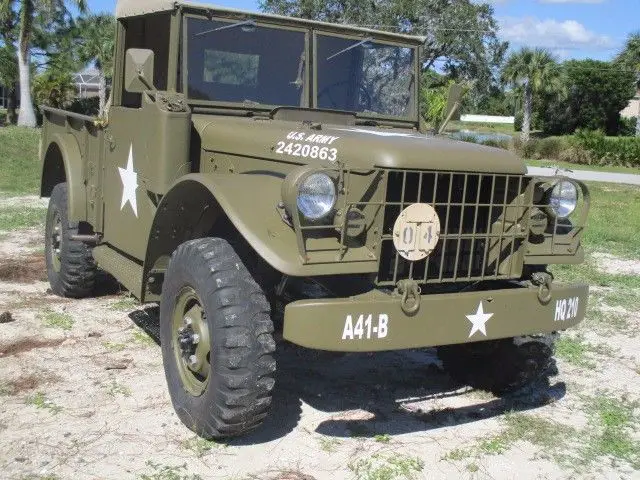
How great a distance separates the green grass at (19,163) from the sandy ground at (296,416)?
8366mm

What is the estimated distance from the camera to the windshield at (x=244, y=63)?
4336 mm

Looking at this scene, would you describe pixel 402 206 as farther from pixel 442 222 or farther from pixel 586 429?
pixel 586 429

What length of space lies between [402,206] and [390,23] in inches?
1448

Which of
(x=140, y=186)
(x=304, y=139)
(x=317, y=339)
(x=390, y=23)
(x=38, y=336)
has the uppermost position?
(x=390, y=23)

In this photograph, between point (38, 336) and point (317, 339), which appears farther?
point (38, 336)

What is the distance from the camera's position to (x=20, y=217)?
9.80 m

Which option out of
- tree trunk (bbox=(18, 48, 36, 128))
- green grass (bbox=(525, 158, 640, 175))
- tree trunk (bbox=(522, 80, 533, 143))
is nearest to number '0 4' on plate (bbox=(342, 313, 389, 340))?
green grass (bbox=(525, 158, 640, 175))

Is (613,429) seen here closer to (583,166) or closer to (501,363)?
(501,363)

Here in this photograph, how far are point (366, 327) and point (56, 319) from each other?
9.81 ft

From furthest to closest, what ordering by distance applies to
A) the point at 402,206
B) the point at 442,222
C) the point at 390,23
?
1. the point at 390,23
2. the point at 442,222
3. the point at 402,206

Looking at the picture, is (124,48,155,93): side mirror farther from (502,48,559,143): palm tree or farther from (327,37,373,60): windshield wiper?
(502,48,559,143): palm tree

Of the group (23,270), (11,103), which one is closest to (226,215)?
(23,270)

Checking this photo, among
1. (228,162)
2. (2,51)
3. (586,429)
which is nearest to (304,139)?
(228,162)

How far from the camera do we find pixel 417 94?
16.7 feet
